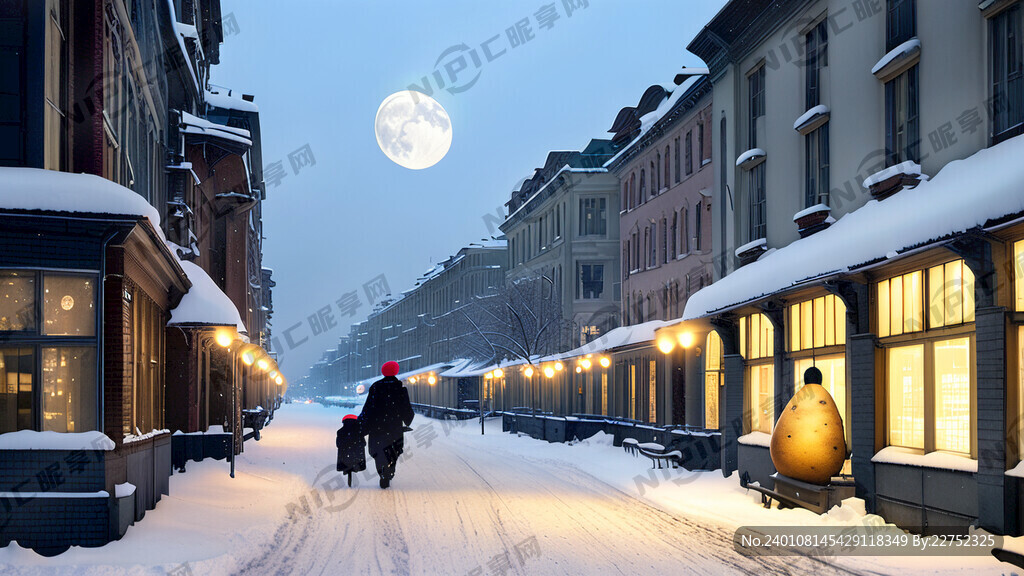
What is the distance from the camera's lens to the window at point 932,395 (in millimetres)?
12398

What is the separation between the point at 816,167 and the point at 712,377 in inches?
319

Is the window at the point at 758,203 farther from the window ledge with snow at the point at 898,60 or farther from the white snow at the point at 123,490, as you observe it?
the white snow at the point at 123,490

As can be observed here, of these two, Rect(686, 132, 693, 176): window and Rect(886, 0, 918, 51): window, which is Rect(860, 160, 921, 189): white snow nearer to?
Rect(886, 0, 918, 51): window

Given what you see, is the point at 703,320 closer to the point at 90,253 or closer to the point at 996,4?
the point at 996,4

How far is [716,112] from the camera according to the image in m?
25.7

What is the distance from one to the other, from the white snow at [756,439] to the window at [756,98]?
6.40m

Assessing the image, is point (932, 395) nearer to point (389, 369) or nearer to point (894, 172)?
point (894, 172)

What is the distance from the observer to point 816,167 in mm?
18750

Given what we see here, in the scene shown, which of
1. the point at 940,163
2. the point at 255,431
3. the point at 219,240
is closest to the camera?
the point at 940,163

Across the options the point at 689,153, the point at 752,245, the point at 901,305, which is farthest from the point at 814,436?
the point at 689,153

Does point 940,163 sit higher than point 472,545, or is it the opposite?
point 940,163

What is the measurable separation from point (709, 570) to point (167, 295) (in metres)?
11.7

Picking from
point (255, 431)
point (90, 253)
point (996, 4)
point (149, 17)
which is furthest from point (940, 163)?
point (255, 431)

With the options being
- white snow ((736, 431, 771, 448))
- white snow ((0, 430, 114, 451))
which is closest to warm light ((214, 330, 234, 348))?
white snow ((0, 430, 114, 451))
